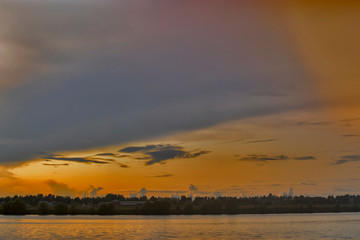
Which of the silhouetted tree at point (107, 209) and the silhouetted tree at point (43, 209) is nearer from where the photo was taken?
the silhouetted tree at point (107, 209)

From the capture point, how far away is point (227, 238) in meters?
62.0

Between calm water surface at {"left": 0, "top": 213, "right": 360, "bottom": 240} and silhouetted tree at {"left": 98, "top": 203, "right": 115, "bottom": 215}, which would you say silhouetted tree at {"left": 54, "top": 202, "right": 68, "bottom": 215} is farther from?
calm water surface at {"left": 0, "top": 213, "right": 360, "bottom": 240}

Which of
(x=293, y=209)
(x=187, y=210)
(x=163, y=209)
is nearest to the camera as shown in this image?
(x=163, y=209)

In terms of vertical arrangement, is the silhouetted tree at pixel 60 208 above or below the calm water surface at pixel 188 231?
above

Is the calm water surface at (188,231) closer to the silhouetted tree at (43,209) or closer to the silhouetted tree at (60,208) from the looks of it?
the silhouetted tree at (60,208)

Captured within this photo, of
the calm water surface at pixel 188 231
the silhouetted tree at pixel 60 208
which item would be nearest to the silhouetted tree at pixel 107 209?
the silhouetted tree at pixel 60 208

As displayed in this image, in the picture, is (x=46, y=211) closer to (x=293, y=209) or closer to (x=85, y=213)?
(x=85, y=213)

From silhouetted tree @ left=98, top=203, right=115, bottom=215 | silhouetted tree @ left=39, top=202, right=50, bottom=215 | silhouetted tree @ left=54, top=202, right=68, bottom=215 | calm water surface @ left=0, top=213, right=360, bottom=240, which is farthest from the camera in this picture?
silhouetted tree @ left=39, top=202, right=50, bottom=215

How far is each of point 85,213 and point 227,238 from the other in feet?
487

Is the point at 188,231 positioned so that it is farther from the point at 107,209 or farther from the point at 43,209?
the point at 43,209

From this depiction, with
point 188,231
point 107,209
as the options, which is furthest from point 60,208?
point 188,231

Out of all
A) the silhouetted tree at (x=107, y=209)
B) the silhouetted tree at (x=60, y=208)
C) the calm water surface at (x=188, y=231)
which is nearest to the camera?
the calm water surface at (x=188, y=231)

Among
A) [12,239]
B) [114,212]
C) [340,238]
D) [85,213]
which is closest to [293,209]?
[114,212]

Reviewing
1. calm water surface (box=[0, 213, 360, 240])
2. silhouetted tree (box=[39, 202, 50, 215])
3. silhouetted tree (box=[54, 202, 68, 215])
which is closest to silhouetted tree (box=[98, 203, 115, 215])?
silhouetted tree (box=[54, 202, 68, 215])
